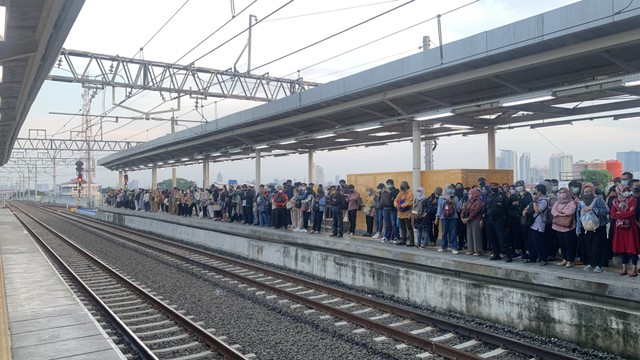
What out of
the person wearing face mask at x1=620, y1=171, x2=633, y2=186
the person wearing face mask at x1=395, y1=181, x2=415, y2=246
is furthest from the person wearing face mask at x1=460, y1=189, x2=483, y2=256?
the person wearing face mask at x1=620, y1=171, x2=633, y2=186

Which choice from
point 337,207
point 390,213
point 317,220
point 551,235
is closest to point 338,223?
point 337,207

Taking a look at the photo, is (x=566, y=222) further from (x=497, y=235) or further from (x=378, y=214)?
(x=378, y=214)

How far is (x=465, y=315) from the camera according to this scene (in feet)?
26.1

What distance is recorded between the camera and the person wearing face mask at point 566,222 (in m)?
8.67

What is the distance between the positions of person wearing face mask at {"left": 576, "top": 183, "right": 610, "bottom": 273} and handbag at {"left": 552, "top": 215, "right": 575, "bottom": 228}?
133 mm

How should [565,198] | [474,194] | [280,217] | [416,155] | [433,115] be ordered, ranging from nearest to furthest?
[565,198], [474,194], [433,115], [416,155], [280,217]

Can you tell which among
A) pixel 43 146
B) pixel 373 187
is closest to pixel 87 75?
pixel 373 187

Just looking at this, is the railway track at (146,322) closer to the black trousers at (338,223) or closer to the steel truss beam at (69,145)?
the black trousers at (338,223)

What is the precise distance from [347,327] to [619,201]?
5.36 metres

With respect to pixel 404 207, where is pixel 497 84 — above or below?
above

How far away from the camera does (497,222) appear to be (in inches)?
387

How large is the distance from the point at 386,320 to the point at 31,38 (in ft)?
27.1

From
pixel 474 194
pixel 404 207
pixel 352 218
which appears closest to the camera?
pixel 474 194

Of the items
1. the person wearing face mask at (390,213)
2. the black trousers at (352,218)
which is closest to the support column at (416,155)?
the person wearing face mask at (390,213)
